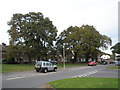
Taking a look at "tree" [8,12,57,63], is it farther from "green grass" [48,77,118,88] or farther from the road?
"green grass" [48,77,118,88]

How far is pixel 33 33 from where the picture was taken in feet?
160

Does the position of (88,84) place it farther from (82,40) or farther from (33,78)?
(82,40)

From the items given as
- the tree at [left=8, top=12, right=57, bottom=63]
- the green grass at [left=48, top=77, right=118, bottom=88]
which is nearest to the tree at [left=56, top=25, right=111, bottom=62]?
the tree at [left=8, top=12, right=57, bottom=63]

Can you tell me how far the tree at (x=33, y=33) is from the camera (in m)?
47.7

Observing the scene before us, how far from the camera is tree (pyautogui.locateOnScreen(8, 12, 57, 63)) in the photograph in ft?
156

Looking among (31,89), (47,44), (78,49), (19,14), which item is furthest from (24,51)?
(31,89)

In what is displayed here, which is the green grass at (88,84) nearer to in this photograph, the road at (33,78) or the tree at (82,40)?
the road at (33,78)

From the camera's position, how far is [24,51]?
46938mm

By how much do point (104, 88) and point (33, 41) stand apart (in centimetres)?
4230

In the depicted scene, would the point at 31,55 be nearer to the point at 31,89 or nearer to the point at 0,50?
the point at 0,50

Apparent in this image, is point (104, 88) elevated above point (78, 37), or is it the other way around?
point (78, 37)

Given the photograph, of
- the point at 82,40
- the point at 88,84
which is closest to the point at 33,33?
the point at 82,40

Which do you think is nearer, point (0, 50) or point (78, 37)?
point (78, 37)

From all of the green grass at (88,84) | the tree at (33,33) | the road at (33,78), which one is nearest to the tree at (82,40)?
the tree at (33,33)
